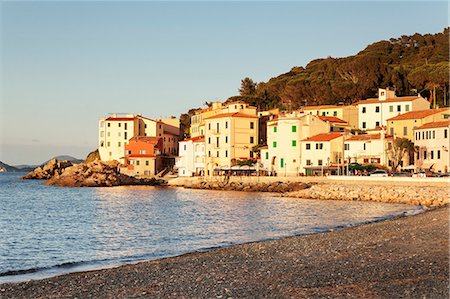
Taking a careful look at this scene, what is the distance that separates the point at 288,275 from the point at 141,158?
8681cm

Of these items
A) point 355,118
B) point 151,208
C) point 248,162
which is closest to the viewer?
point 151,208

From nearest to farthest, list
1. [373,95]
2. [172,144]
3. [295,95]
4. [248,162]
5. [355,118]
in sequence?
[248,162], [355,118], [373,95], [295,95], [172,144]

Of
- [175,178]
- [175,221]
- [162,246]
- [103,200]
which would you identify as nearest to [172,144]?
[175,178]

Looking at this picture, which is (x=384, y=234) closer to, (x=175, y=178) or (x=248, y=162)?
(x=248, y=162)

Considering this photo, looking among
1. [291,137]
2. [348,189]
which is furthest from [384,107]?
[348,189]

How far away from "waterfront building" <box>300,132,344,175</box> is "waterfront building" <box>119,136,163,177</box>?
1384 inches

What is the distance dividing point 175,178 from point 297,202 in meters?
41.4

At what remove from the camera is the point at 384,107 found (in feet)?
266

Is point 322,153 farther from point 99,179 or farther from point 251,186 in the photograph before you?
point 99,179

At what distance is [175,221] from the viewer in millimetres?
38625

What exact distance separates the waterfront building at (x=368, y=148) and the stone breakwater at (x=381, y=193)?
37.0 ft

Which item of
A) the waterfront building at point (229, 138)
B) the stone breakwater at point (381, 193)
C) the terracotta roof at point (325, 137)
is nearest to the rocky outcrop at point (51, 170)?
the waterfront building at point (229, 138)

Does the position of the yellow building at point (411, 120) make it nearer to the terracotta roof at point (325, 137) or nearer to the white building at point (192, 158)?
the terracotta roof at point (325, 137)

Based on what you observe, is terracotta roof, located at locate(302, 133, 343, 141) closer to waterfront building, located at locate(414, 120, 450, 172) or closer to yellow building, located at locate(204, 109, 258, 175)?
waterfront building, located at locate(414, 120, 450, 172)
